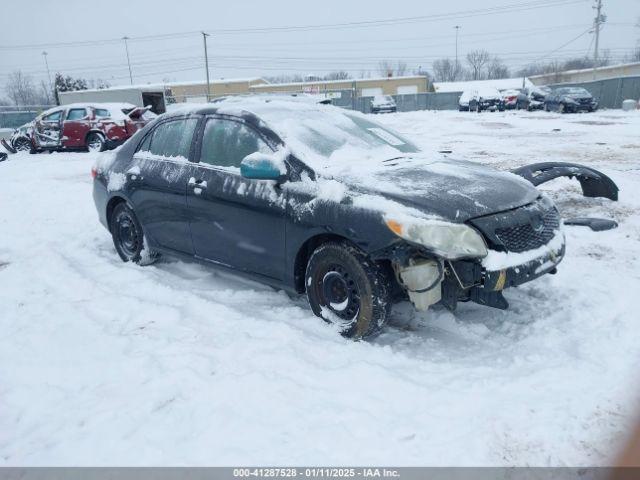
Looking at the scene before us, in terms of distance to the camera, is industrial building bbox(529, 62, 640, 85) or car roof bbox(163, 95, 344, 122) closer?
car roof bbox(163, 95, 344, 122)

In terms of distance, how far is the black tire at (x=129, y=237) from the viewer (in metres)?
5.14

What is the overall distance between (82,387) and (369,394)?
5.72 feet

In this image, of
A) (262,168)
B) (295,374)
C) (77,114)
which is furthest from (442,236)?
(77,114)

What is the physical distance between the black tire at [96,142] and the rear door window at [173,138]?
1289cm

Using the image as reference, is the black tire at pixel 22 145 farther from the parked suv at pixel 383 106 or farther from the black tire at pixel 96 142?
the parked suv at pixel 383 106

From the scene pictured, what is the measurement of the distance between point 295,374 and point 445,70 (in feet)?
349

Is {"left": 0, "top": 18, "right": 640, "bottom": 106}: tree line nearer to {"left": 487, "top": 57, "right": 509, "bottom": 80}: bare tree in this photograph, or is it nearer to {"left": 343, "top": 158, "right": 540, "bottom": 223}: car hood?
{"left": 487, "top": 57, "right": 509, "bottom": 80}: bare tree

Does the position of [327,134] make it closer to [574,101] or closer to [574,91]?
[574,101]

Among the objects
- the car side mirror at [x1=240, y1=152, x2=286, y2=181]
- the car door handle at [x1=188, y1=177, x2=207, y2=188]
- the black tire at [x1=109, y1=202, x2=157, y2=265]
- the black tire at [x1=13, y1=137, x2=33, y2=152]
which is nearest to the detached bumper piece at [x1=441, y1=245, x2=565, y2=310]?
the car side mirror at [x1=240, y1=152, x2=286, y2=181]

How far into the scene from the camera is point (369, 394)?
Answer: 284 cm

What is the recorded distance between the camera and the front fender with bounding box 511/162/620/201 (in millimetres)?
6301

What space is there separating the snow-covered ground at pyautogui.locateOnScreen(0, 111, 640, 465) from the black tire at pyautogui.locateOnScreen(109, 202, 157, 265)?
19 cm

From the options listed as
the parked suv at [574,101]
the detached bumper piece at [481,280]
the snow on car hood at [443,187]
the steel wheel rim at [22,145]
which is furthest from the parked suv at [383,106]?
the detached bumper piece at [481,280]

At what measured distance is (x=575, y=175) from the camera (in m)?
6.69
